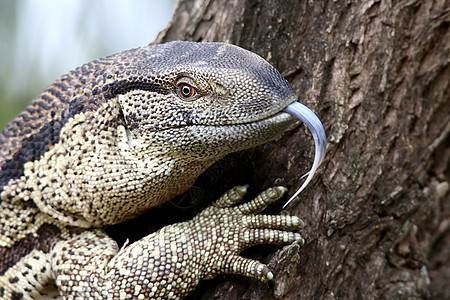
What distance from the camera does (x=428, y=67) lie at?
2906 mm

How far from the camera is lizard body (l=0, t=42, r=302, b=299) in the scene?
10.4ft

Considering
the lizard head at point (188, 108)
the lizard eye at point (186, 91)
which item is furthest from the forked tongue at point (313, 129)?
the lizard eye at point (186, 91)

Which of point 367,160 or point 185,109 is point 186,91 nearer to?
point 185,109

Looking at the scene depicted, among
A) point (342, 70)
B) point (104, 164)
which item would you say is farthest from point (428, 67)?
point (104, 164)

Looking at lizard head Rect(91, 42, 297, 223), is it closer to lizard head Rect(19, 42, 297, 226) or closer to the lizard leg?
lizard head Rect(19, 42, 297, 226)

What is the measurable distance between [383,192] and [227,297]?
48.2 inches

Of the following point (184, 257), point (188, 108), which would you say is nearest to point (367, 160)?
point (188, 108)

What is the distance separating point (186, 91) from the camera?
3234 mm

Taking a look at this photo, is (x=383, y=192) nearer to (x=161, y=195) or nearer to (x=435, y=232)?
(x=435, y=232)

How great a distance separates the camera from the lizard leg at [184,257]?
10.6ft

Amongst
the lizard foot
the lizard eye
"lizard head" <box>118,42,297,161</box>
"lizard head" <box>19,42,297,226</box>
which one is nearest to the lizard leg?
the lizard foot

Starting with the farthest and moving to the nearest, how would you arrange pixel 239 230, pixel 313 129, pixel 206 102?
pixel 239 230, pixel 206 102, pixel 313 129

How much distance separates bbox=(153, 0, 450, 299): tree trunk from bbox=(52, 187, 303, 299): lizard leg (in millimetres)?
138

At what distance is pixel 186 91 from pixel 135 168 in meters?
0.64
